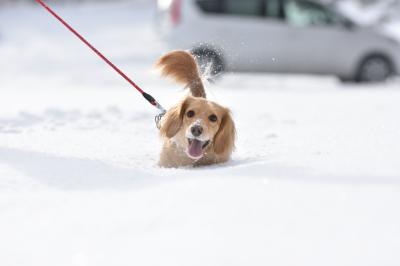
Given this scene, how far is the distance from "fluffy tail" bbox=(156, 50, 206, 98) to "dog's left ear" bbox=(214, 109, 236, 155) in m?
0.47

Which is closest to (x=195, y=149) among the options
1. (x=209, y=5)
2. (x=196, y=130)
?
(x=196, y=130)

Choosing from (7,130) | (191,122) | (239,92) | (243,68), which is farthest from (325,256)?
(243,68)

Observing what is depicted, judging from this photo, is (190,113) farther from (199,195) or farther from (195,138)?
(199,195)

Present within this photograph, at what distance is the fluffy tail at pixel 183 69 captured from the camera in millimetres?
5109

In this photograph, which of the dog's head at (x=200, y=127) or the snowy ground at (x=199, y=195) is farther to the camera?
the dog's head at (x=200, y=127)

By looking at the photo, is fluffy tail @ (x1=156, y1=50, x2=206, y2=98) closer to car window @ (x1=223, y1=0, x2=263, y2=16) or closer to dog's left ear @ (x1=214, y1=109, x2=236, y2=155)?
dog's left ear @ (x1=214, y1=109, x2=236, y2=155)

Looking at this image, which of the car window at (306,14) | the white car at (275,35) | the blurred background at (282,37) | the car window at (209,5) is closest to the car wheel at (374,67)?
the blurred background at (282,37)

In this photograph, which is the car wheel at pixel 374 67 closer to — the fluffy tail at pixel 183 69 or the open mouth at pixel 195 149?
the fluffy tail at pixel 183 69

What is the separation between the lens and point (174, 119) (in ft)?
15.4

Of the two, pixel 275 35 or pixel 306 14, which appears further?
pixel 306 14

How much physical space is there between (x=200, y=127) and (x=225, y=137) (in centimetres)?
28

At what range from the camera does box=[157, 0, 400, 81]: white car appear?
11.4m

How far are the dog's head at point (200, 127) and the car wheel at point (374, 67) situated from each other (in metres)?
7.87

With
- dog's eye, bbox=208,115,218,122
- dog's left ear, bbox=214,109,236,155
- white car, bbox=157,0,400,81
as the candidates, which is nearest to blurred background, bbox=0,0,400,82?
white car, bbox=157,0,400,81
